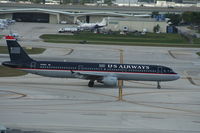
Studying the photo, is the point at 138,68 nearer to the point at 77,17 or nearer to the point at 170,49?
the point at 170,49

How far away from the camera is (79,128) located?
39.2 m

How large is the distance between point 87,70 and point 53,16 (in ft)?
Answer: 434

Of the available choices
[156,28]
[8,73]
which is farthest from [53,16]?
[8,73]

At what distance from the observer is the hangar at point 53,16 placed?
612 feet

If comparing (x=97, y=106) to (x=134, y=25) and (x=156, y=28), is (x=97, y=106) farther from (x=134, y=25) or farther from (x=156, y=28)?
(x=134, y=25)

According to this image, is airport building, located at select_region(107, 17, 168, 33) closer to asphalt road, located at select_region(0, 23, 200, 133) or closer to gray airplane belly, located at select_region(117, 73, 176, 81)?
asphalt road, located at select_region(0, 23, 200, 133)

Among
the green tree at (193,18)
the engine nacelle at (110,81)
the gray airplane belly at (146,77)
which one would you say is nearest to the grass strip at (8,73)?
the engine nacelle at (110,81)

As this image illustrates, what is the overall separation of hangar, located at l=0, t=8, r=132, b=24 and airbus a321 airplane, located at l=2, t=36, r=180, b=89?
126022 millimetres

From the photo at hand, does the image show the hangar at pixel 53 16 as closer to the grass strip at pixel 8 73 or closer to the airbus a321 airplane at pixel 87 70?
the grass strip at pixel 8 73

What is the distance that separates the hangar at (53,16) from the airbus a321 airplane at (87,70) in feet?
413

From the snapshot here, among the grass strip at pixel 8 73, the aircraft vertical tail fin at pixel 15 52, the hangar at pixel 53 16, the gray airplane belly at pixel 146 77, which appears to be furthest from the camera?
the hangar at pixel 53 16

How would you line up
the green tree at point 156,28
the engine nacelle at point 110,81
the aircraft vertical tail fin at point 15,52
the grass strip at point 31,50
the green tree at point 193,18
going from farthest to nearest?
1. the green tree at point 193,18
2. the green tree at point 156,28
3. the grass strip at point 31,50
4. the aircraft vertical tail fin at point 15,52
5. the engine nacelle at point 110,81

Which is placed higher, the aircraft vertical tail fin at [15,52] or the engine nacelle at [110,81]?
the aircraft vertical tail fin at [15,52]

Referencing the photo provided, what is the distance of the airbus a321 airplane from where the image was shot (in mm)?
58875
